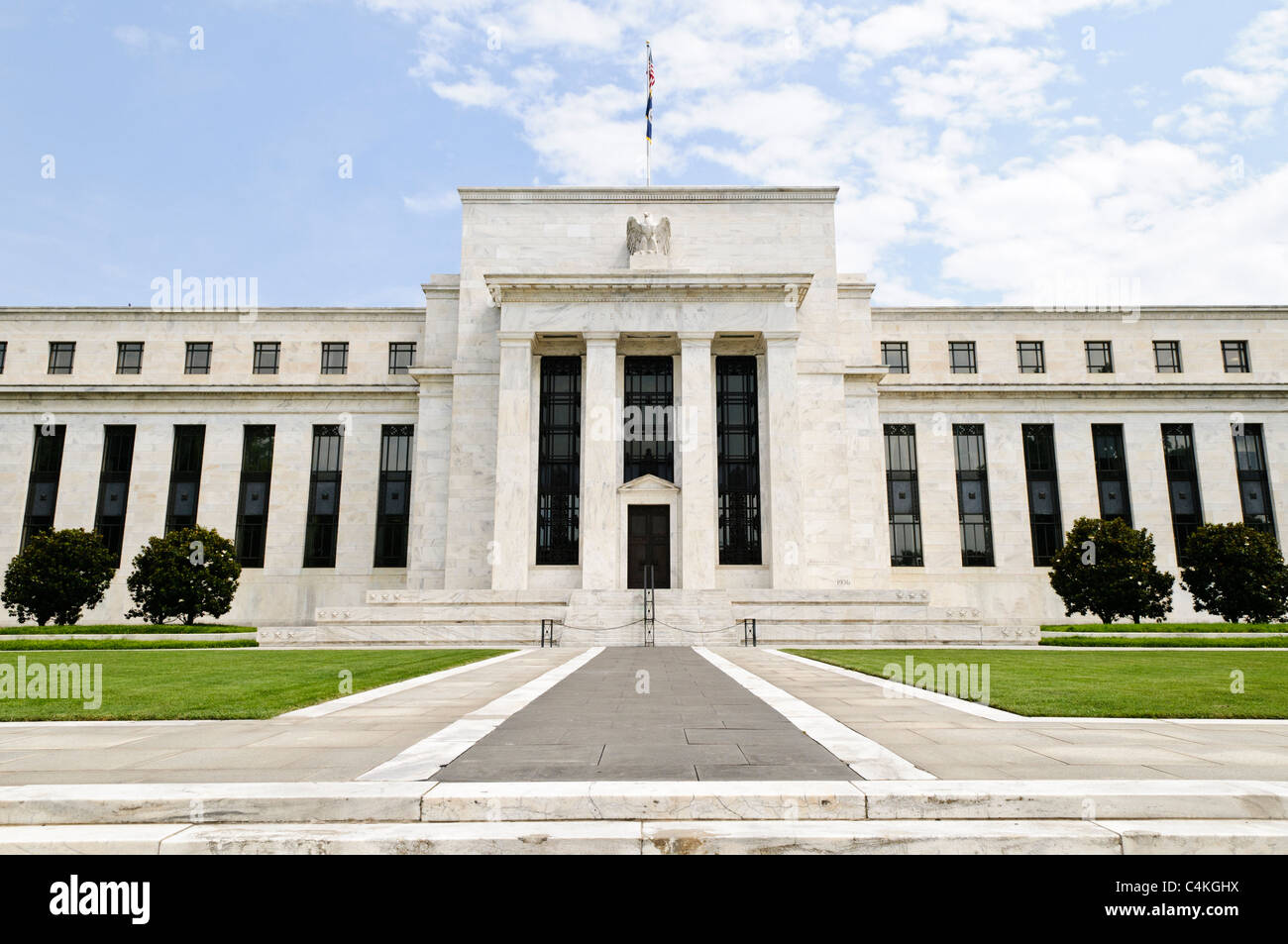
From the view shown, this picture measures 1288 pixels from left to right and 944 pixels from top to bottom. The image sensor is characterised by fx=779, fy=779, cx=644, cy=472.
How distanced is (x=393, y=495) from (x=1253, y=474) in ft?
166

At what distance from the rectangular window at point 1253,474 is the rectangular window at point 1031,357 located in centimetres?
1123

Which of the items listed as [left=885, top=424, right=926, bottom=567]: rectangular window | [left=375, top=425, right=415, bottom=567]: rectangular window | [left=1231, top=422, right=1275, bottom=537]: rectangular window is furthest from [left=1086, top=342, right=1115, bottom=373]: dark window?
[left=375, top=425, right=415, bottom=567]: rectangular window

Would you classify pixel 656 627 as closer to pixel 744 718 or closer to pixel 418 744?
pixel 744 718

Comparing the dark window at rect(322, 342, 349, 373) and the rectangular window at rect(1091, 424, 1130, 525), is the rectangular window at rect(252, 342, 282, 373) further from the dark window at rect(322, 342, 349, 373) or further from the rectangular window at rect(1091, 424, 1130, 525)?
the rectangular window at rect(1091, 424, 1130, 525)

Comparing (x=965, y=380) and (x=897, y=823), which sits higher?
(x=965, y=380)

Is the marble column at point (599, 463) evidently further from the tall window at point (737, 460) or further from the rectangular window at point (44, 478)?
the rectangular window at point (44, 478)

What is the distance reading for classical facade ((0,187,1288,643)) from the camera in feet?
129

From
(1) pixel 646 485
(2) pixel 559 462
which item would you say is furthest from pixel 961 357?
(2) pixel 559 462

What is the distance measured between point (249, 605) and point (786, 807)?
44.9 metres

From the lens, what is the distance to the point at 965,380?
47.6m

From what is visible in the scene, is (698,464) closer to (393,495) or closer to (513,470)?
(513,470)

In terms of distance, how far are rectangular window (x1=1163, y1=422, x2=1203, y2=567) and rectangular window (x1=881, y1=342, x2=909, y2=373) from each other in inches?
608
